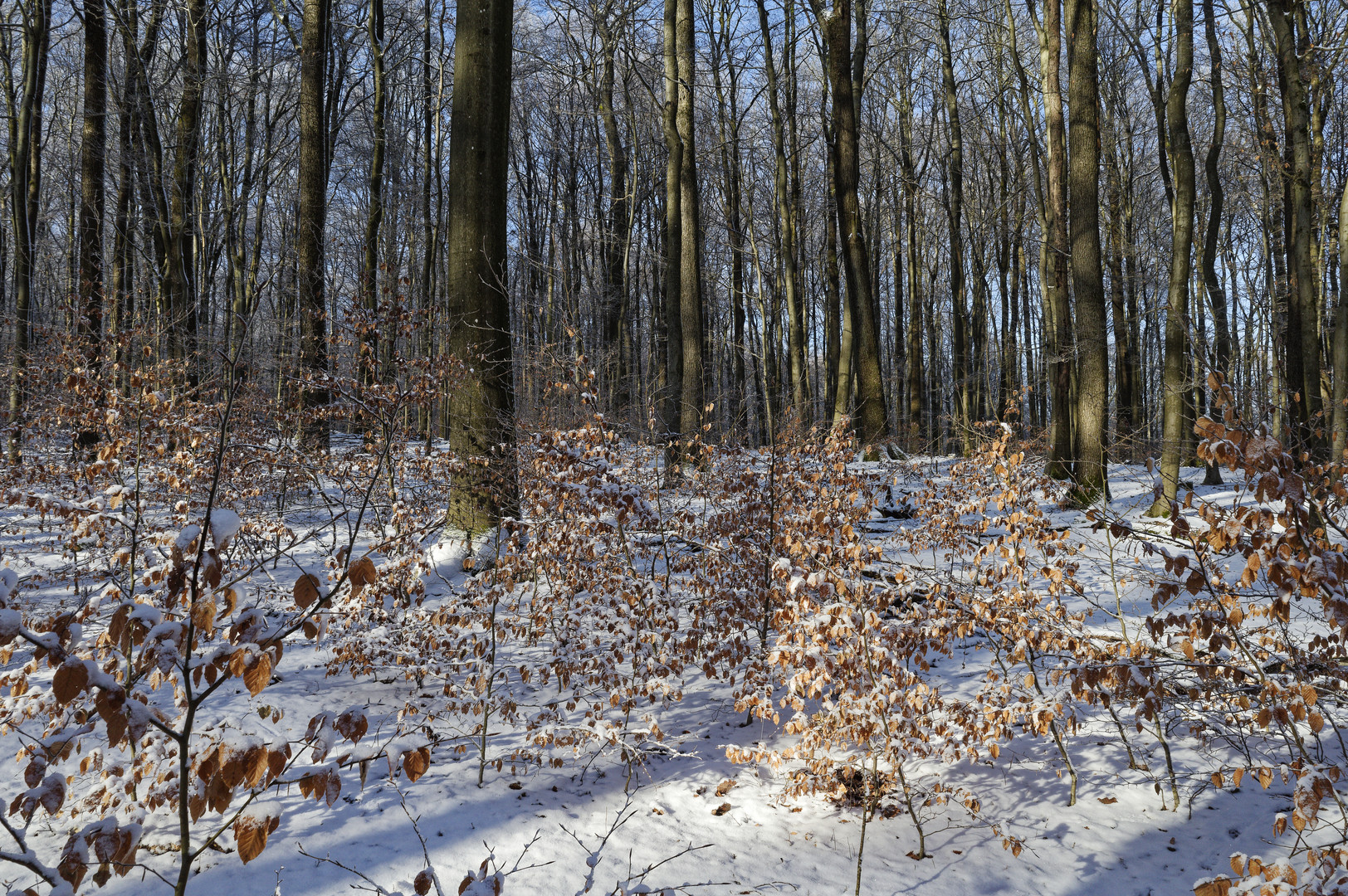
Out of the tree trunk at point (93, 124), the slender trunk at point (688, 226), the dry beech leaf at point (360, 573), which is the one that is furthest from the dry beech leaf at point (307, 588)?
the tree trunk at point (93, 124)

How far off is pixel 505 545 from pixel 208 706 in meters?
2.34

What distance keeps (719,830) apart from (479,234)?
570 cm

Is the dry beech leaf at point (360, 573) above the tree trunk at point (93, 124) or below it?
below

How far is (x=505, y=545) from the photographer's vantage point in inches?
245

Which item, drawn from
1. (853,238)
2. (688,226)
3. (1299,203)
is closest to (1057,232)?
(1299,203)

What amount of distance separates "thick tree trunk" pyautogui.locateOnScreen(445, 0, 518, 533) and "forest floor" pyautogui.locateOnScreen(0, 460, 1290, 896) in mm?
2617

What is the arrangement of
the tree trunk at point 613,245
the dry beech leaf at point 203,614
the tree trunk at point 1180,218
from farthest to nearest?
1. the tree trunk at point 613,245
2. the tree trunk at point 1180,218
3. the dry beech leaf at point 203,614

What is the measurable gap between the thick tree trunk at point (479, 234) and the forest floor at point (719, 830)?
262 cm

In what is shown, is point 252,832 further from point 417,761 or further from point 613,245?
point 613,245

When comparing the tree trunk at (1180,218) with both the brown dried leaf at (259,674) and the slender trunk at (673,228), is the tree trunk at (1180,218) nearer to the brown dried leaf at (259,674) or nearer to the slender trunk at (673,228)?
the slender trunk at (673,228)

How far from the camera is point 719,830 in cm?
441

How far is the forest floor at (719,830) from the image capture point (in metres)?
3.91

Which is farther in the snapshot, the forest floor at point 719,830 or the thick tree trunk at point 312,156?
the thick tree trunk at point 312,156

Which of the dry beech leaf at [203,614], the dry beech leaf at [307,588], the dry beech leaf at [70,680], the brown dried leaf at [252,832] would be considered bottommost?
the brown dried leaf at [252,832]
